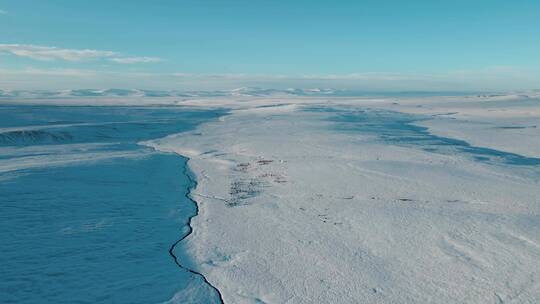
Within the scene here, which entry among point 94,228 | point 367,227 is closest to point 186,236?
point 94,228

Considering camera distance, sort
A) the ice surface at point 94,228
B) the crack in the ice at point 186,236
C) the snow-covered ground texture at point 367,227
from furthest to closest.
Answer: the crack in the ice at point 186,236, the snow-covered ground texture at point 367,227, the ice surface at point 94,228

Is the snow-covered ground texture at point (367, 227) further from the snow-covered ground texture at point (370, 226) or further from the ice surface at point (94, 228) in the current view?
the ice surface at point (94, 228)

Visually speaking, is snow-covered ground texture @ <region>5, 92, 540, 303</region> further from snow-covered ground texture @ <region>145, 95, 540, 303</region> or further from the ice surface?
the ice surface

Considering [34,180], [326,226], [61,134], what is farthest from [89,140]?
[326,226]

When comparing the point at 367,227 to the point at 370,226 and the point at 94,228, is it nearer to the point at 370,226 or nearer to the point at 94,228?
the point at 370,226

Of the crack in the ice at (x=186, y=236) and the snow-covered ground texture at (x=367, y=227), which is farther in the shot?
the crack in the ice at (x=186, y=236)

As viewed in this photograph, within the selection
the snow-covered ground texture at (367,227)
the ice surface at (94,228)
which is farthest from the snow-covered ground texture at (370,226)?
the ice surface at (94,228)

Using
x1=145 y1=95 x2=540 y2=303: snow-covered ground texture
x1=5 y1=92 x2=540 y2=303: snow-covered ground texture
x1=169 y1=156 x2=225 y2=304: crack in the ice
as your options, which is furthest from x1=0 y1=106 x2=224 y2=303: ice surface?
x1=145 y1=95 x2=540 y2=303: snow-covered ground texture

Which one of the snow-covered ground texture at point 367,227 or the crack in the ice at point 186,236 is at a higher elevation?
the snow-covered ground texture at point 367,227

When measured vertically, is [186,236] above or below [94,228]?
below
